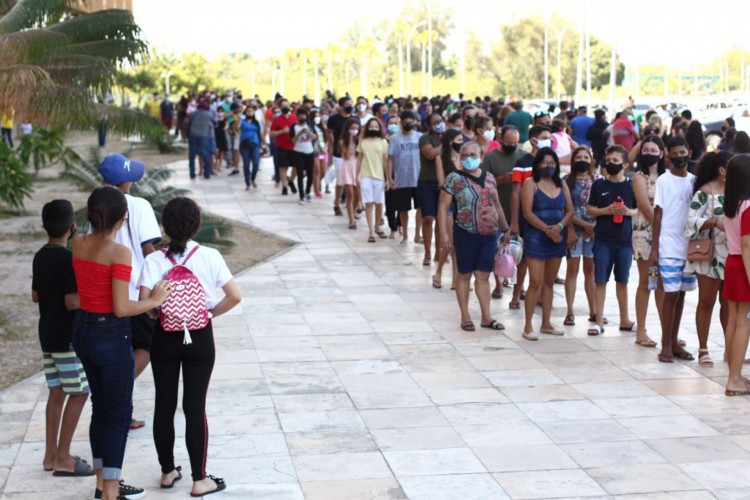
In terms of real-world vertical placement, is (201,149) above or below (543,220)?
above

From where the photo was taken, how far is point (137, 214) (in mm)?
6840

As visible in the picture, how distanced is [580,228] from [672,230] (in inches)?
65.2

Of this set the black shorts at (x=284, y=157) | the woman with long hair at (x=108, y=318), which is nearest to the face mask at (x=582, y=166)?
the woman with long hair at (x=108, y=318)

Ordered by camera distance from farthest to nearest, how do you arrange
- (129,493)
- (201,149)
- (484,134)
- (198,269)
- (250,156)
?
(201,149) → (250,156) → (484,134) → (129,493) → (198,269)

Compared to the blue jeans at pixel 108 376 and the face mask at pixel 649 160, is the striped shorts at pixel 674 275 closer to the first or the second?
the face mask at pixel 649 160

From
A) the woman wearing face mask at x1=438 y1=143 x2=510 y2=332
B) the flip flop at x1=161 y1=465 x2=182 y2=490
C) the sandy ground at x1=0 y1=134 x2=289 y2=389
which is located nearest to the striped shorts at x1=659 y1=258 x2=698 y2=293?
the woman wearing face mask at x1=438 y1=143 x2=510 y2=332

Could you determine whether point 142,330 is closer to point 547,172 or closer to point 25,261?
point 547,172

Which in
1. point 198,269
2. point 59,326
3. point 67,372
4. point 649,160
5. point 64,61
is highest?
point 64,61

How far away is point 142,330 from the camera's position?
7.09 m

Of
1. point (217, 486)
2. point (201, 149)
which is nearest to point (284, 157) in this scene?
point (201, 149)

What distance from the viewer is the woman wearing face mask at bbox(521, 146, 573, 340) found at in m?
9.88

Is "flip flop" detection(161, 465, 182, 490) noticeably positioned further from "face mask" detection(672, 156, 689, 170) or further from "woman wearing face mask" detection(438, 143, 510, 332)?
"face mask" detection(672, 156, 689, 170)

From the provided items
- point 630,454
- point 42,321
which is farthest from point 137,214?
point 630,454

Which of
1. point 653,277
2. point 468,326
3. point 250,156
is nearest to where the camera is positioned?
point 653,277
